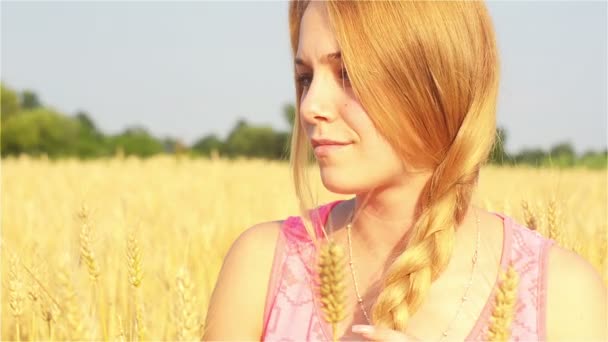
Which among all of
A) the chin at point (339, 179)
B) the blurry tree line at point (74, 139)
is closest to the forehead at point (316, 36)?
the chin at point (339, 179)

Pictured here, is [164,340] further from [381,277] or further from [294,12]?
[294,12]

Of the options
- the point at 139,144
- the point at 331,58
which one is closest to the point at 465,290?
the point at 331,58

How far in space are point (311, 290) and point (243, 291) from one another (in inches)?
→ 5.5

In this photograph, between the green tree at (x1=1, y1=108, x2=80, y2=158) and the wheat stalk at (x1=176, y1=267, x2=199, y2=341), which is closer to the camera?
the wheat stalk at (x1=176, y1=267, x2=199, y2=341)

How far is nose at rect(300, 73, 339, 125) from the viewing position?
1363mm

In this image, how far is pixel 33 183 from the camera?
22.4 feet

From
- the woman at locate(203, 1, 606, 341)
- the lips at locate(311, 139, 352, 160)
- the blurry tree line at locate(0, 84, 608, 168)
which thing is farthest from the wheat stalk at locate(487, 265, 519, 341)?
the blurry tree line at locate(0, 84, 608, 168)

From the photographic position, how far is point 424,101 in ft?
4.70

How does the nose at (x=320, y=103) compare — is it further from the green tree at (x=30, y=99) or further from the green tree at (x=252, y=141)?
the green tree at (x=30, y=99)

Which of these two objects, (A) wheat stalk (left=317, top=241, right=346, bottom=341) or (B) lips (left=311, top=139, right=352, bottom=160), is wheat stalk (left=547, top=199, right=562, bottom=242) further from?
(A) wheat stalk (left=317, top=241, right=346, bottom=341)

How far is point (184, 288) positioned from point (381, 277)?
0.53m

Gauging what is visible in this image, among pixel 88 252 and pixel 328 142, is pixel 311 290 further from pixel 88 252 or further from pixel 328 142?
pixel 88 252

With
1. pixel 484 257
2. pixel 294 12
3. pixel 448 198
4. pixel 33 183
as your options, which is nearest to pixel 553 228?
pixel 484 257

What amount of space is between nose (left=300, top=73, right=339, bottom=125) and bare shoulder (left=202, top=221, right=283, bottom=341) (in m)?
0.32
